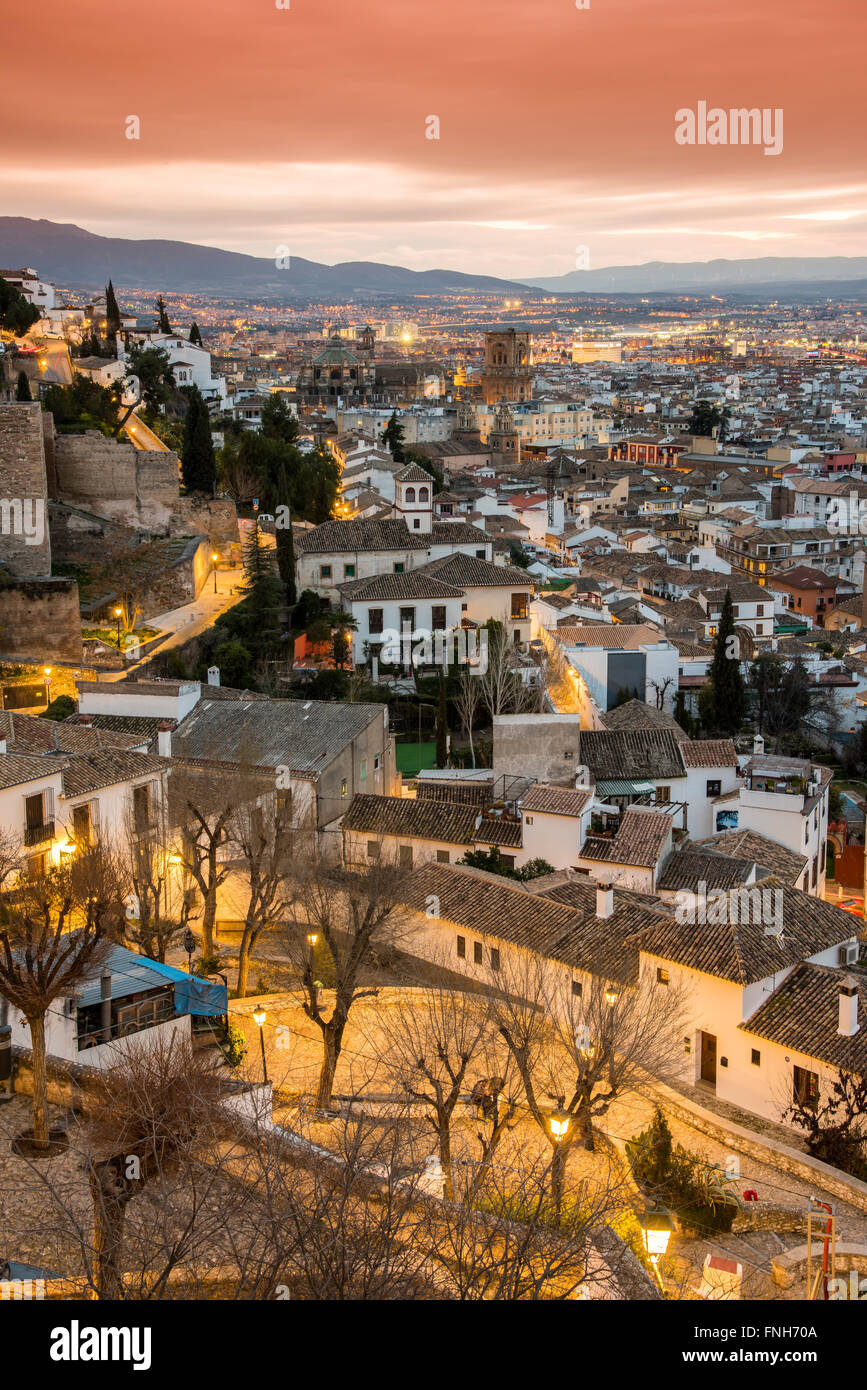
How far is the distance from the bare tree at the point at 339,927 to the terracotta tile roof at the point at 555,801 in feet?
6.93

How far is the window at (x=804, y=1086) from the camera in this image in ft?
38.9

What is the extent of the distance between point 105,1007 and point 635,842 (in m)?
8.15

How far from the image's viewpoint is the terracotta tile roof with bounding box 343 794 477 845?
17.5 m

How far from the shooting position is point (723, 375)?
156 meters

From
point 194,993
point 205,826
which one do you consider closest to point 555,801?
point 205,826

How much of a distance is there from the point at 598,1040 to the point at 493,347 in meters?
101

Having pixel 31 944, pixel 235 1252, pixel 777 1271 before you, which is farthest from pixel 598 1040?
pixel 235 1252

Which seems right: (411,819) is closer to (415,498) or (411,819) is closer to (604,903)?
(604,903)

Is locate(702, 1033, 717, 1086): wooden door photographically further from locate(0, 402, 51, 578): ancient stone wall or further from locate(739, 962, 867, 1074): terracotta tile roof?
locate(0, 402, 51, 578): ancient stone wall

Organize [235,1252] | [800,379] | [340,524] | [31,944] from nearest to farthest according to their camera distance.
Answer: [235,1252] → [31,944] → [340,524] → [800,379]

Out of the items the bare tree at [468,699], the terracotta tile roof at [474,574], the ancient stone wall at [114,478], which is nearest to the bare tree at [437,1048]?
the bare tree at [468,699]

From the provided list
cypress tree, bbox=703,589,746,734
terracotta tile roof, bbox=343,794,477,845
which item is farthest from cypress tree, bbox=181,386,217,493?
terracotta tile roof, bbox=343,794,477,845

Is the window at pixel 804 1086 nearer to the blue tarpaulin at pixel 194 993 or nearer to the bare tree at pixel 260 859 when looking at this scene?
the blue tarpaulin at pixel 194 993
